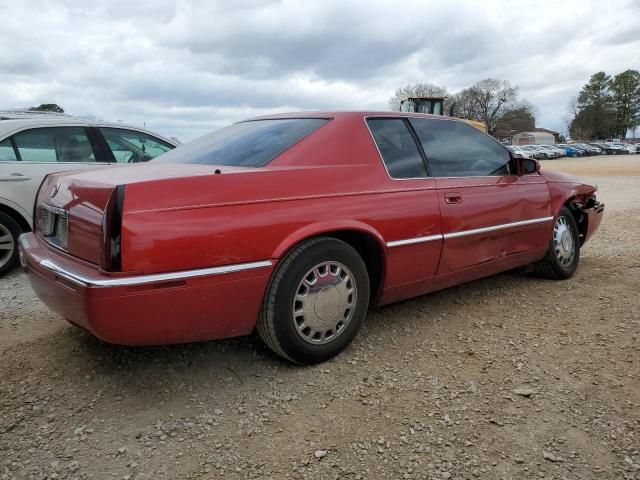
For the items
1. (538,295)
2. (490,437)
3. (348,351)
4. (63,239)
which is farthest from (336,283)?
(538,295)

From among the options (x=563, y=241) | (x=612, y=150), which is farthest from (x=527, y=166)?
(x=612, y=150)

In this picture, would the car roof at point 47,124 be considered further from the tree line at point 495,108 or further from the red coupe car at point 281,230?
the tree line at point 495,108

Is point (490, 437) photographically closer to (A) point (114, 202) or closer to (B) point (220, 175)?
(B) point (220, 175)

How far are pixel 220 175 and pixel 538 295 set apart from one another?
2.82 m

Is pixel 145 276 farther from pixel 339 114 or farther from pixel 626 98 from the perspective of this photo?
pixel 626 98

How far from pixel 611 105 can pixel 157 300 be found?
98498mm

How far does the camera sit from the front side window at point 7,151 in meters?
4.88

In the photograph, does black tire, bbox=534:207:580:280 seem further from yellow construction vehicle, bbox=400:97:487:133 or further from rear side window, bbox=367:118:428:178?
yellow construction vehicle, bbox=400:97:487:133

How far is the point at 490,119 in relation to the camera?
76625 millimetres

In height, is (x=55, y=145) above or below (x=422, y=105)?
below

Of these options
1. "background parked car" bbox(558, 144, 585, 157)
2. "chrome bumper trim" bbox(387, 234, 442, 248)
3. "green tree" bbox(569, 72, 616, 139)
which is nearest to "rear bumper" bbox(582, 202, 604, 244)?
"chrome bumper trim" bbox(387, 234, 442, 248)

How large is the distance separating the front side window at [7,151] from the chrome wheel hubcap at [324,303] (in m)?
3.75

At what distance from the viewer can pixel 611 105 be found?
8481 centimetres

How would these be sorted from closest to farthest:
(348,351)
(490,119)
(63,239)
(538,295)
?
1. (63,239)
2. (348,351)
3. (538,295)
4. (490,119)
